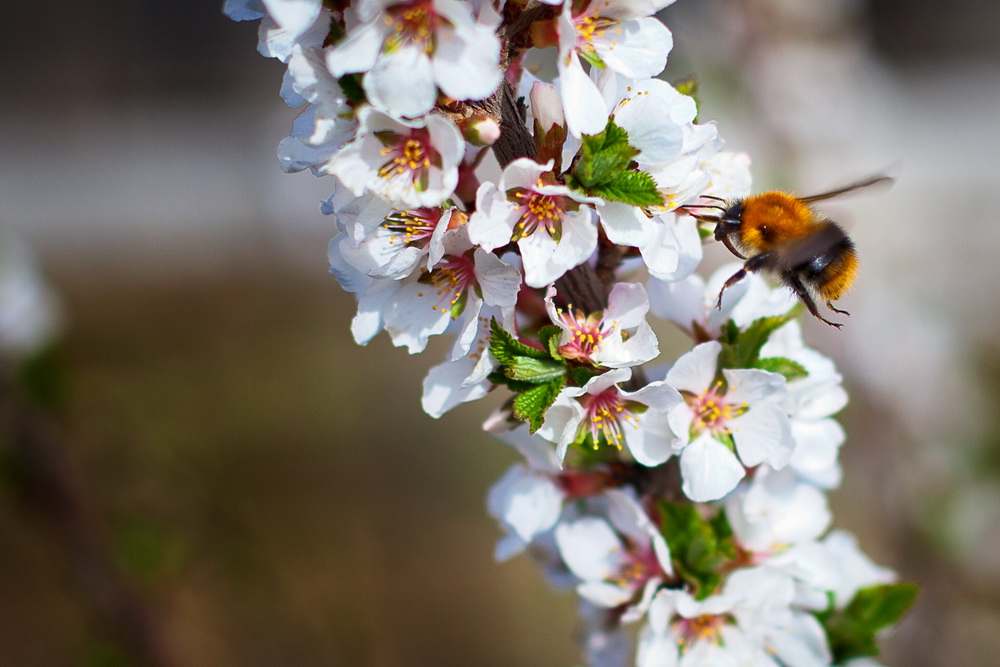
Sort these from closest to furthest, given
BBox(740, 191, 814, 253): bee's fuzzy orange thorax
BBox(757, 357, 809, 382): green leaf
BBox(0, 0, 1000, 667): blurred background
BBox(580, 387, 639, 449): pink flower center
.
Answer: BBox(580, 387, 639, 449): pink flower center
BBox(757, 357, 809, 382): green leaf
BBox(740, 191, 814, 253): bee's fuzzy orange thorax
BBox(0, 0, 1000, 667): blurred background

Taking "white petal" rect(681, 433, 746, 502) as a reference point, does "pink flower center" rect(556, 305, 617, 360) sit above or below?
above

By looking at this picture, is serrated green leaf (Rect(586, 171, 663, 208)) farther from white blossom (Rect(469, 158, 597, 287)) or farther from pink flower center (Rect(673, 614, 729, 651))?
pink flower center (Rect(673, 614, 729, 651))

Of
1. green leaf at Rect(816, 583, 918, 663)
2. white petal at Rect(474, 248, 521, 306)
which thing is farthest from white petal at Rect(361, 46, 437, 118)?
green leaf at Rect(816, 583, 918, 663)

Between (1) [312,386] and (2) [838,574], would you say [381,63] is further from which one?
(1) [312,386]

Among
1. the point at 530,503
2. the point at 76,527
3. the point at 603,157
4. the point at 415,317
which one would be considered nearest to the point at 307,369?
the point at 76,527

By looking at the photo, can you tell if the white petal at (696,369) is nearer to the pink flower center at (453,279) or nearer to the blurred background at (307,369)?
the pink flower center at (453,279)

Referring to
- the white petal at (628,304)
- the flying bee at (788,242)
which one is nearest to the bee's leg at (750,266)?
the flying bee at (788,242)
